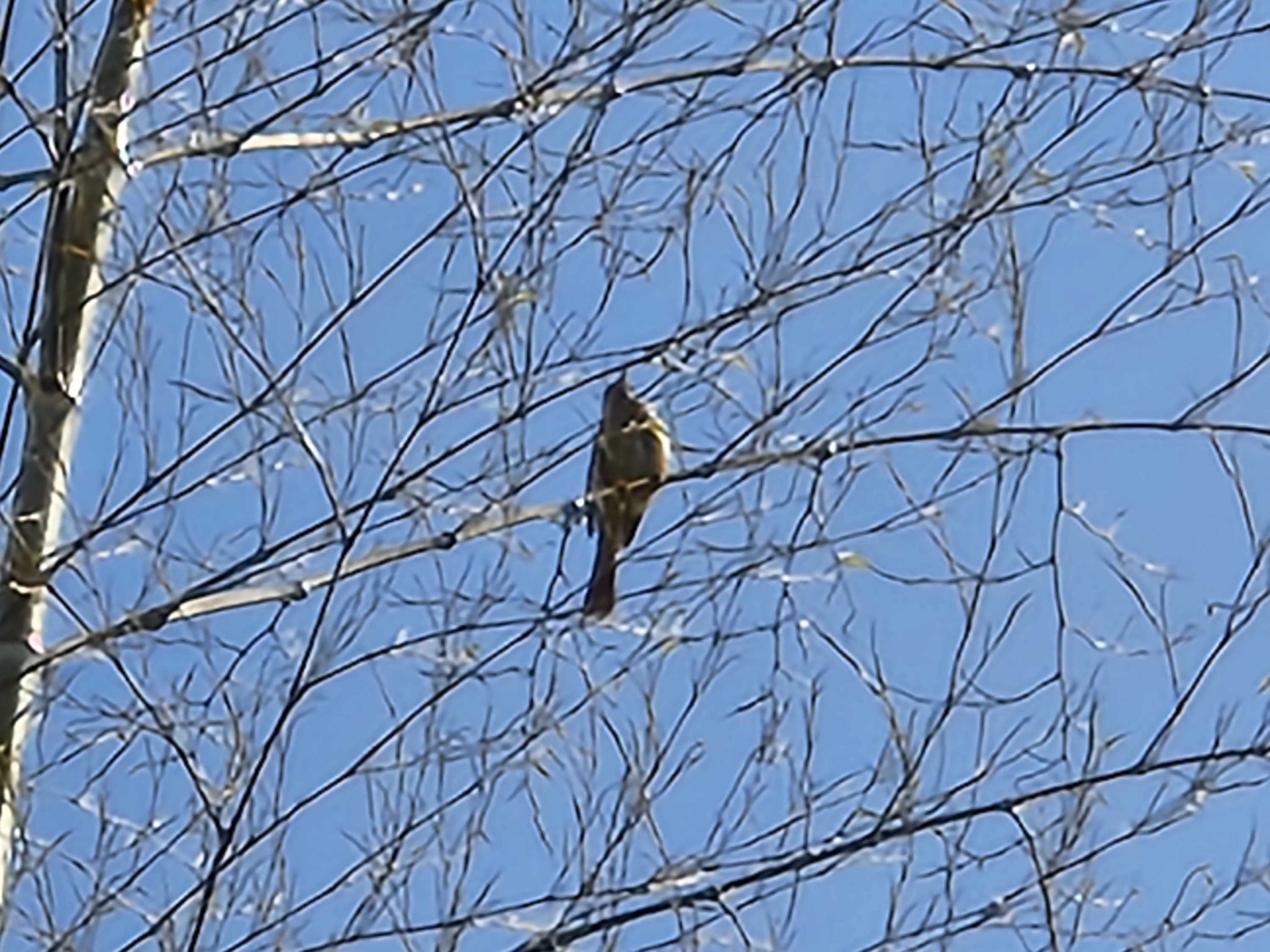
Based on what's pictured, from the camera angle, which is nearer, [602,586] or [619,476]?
[602,586]

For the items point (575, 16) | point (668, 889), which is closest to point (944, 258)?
point (575, 16)

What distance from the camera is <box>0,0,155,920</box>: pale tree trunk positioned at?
4512 millimetres

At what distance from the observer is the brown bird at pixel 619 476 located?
452cm

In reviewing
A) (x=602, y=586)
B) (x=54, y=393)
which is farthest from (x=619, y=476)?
(x=54, y=393)

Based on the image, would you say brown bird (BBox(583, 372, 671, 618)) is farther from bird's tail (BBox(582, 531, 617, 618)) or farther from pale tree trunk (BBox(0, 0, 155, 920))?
pale tree trunk (BBox(0, 0, 155, 920))

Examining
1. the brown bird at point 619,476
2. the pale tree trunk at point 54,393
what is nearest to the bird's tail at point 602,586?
the brown bird at point 619,476

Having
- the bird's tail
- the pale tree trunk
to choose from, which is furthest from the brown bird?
the pale tree trunk

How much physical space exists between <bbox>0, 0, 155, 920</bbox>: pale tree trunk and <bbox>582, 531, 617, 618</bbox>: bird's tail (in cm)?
67

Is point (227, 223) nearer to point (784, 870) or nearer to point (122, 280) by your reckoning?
point (122, 280)

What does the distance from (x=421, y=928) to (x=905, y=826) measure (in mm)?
603

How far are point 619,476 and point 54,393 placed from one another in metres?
0.89

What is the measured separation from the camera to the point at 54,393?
180 inches

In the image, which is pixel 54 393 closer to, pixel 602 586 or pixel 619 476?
pixel 602 586

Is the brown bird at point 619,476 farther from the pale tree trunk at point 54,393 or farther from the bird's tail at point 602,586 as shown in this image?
the pale tree trunk at point 54,393
